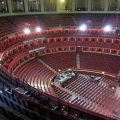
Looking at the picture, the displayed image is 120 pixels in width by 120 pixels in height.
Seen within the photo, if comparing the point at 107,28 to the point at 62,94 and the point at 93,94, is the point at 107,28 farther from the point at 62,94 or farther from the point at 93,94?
the point at 62,94

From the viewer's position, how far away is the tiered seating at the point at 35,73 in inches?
758

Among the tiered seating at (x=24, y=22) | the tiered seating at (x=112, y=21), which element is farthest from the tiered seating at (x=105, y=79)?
the tiered seating at (x=24, y=22)

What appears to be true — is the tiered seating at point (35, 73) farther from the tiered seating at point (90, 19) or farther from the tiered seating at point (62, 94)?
the tiered seating at point (90, 19)

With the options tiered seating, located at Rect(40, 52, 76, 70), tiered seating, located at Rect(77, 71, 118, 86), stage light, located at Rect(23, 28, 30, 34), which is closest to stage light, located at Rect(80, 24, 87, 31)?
tiered seating, located at Rect(40, 52, 76, 70)

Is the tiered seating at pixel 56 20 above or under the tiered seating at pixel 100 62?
above

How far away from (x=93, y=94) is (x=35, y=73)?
8.65 metres

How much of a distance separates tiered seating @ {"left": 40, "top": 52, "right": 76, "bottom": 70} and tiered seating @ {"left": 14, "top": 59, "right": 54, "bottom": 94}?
181 cm

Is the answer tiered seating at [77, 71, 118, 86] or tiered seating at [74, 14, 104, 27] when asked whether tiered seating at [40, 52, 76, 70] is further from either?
tiered seating at [74, 14, 104, 27]

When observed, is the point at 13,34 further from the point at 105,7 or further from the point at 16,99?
the point at 105,7

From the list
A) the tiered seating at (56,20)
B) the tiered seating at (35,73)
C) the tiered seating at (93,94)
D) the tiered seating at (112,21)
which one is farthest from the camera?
the tiered seating at (56,20)

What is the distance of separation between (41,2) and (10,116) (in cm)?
3129

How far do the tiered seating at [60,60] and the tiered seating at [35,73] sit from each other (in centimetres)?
181

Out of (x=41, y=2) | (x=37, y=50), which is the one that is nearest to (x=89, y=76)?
(x=37, y=50)

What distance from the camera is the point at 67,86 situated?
20734 millimetres
